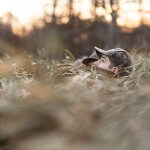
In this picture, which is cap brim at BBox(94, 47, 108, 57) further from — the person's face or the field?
the field

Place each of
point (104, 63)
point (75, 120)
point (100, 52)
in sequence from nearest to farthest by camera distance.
A: point (75, 120) < point (104, 63) < point (100, 52)

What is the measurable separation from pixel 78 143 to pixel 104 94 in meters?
0.38

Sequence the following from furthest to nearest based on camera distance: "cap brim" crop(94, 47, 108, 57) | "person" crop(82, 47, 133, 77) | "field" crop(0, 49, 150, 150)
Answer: "cap brim" crop(94, 47, 108, 57) < "person" crop(82, 47, 133, 77) < "field" crop(0, 49, 150, 150)

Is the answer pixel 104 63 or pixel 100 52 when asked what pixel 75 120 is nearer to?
pixel 104 63

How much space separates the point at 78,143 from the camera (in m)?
0.87

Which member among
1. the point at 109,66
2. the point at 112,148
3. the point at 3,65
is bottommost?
the point at 112,148

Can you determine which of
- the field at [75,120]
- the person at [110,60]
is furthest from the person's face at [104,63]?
the field at [75,120]

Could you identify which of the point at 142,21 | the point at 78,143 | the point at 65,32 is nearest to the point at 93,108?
the point at 78,143

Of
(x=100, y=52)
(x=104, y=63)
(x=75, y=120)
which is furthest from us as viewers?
(x=100, y=52)

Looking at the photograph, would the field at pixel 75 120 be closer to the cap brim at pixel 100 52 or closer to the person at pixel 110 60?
the person at pixel 110 60

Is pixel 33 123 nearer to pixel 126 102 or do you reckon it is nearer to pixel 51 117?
pixel 51 117

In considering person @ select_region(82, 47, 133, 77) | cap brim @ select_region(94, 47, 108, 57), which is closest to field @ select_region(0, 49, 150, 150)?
person @ select_region(82, 47, 133, 77)

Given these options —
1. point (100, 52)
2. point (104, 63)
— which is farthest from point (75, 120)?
point (100, 52)

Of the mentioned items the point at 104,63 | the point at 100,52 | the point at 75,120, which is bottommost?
the point at 75,120
